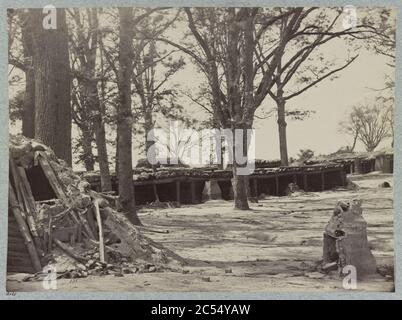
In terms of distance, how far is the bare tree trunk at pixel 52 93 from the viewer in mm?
8672

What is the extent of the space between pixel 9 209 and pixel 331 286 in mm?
4525

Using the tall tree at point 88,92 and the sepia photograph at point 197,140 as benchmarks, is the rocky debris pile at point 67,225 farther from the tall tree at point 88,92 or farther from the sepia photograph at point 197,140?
the tall tree at point 88,92

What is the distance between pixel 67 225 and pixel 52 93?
7.78 ft

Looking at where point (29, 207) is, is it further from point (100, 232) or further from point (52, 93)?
point (52, 93)

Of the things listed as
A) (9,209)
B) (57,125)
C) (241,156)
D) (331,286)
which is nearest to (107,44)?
(57,125)

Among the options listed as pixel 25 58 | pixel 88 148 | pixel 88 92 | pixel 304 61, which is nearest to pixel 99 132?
pixel 88 148

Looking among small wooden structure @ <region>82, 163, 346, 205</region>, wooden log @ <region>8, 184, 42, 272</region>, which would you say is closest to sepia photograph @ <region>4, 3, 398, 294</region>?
wooden log @ <region>8, 184, 42, 272</region>

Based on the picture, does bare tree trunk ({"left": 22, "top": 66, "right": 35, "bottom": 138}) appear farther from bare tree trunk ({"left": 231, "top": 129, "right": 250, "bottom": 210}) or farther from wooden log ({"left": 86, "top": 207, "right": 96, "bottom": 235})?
bare tree trunk ({"left": 231, "top": 129, "right": 250, "bottom": 210})

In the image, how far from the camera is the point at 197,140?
30.0 ft

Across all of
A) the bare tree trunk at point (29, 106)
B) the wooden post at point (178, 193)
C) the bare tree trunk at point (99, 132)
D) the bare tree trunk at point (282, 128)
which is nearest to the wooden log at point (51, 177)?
the bare tree trunk at point (29, 106)

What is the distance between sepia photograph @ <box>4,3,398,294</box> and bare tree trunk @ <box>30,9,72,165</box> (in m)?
0.02

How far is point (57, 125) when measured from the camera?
8734mm
